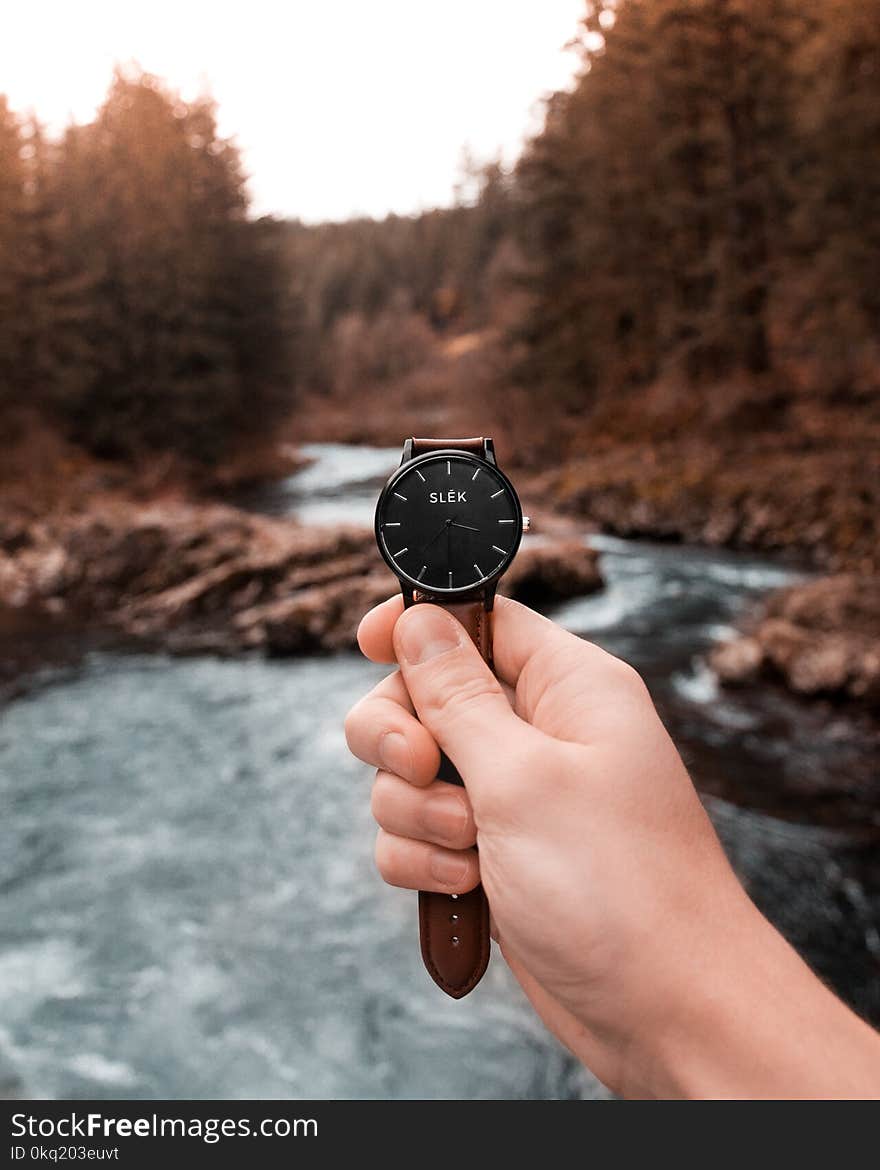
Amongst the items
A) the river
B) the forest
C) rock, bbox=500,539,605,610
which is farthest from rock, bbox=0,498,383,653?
the forest

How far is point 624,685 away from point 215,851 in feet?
19.3

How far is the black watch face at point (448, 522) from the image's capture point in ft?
5.22

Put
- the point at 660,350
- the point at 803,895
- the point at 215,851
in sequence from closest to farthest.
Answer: the point at 803,895 < the point at 215,851 < the point at 660,350

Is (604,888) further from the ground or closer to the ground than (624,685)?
closer to the ground

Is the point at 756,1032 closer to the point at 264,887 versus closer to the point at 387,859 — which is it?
the point at 387,859

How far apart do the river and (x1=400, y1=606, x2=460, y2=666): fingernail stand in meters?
3.75

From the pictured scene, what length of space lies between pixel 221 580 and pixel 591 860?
36.3 ft

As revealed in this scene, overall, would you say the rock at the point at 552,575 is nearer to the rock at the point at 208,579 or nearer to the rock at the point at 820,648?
the rock at the point at 208,579

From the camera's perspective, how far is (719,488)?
16312 millimetres

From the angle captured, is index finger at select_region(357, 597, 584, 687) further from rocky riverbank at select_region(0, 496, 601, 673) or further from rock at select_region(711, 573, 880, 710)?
rocky riverbank at select_region(0, 496, 601, 673)

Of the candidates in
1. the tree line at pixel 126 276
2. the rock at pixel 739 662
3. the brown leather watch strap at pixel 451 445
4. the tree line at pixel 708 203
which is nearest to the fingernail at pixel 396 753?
the brown leather watch strap at pixel 451 445
